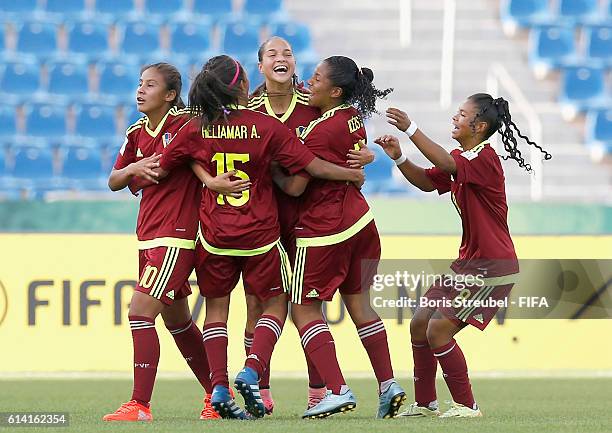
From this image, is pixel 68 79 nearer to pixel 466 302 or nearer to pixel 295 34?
pixel 295 34

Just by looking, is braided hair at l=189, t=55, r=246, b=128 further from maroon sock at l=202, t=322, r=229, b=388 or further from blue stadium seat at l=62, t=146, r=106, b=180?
blue stadium seat at l=62, t=146, r=106, b=180

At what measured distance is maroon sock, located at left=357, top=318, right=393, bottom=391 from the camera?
255 inches

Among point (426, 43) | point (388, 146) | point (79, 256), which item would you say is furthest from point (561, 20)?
point (388, 146)

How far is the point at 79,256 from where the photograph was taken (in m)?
10.3

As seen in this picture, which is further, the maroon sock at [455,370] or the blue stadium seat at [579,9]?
the blue stadium seat at [579,9]

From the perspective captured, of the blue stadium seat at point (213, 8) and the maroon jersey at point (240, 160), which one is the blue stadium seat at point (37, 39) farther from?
the maroon jersey at point (240, 160)

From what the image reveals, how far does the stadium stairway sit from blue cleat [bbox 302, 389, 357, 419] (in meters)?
8.13

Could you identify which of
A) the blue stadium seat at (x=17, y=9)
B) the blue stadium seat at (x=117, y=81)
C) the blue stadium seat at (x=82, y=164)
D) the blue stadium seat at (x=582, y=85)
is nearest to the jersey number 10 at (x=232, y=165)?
the blue stadium seat at (x=82, y=164)

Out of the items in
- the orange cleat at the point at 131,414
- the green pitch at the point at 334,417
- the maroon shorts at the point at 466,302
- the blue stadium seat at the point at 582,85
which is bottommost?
the green pitch at the point at 334,417

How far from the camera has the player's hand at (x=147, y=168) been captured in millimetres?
6195

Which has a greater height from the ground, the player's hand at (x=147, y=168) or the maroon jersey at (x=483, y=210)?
the player's hand at (x=147, y=168)

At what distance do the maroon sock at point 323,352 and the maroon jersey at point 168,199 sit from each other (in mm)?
732

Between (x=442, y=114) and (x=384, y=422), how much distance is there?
924 cm

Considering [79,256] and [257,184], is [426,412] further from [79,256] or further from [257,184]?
[79,256]
